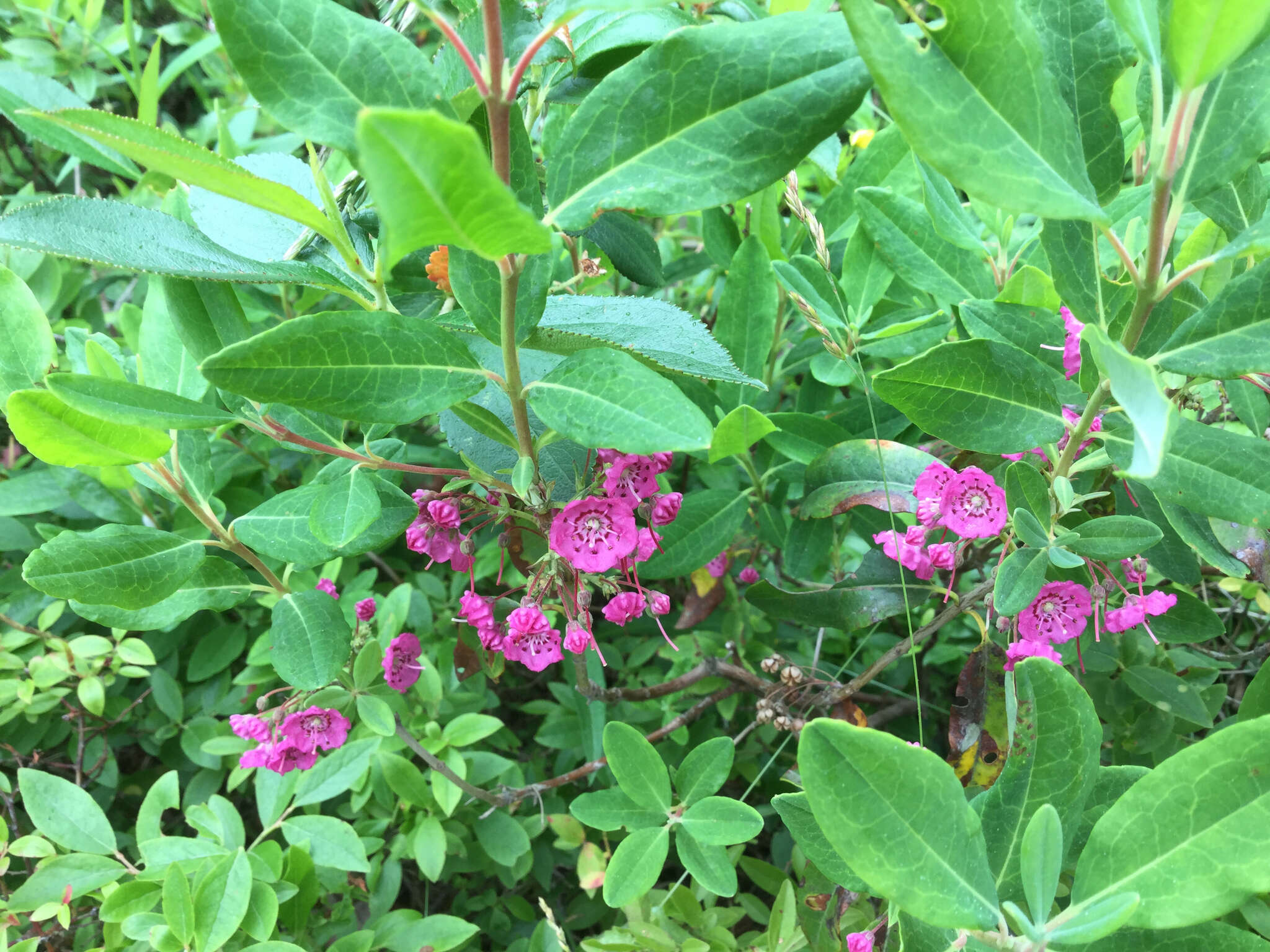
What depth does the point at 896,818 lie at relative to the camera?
721 mm

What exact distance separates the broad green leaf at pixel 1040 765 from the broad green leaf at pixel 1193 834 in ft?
0.17

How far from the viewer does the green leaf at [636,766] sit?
1.18 meters

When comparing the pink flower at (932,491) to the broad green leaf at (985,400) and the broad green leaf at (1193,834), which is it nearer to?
the broad green leaf at (985,400)

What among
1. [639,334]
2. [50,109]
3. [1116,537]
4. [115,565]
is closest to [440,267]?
[639,334]

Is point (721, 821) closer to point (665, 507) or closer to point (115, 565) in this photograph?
point (665, 507)

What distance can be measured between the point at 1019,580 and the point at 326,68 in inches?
33.8

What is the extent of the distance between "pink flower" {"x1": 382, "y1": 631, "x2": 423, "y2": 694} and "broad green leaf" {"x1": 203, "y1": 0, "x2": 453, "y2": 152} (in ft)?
2.79

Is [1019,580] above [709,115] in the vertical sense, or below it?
below

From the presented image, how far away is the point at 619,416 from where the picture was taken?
751 millimetres

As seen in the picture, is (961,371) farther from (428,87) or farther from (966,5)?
(428,87)

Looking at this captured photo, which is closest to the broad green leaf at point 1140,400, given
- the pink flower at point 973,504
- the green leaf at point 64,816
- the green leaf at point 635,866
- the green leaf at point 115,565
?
the pink flower at point 973,504

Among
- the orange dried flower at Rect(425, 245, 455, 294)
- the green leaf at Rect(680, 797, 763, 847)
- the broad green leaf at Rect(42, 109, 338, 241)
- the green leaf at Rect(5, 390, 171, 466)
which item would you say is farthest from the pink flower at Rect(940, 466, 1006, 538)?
the green leaf at Rect(5, 390, 171, 466)

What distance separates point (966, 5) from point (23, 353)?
1082 mm

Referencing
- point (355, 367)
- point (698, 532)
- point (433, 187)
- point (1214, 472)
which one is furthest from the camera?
point (698, 532)
